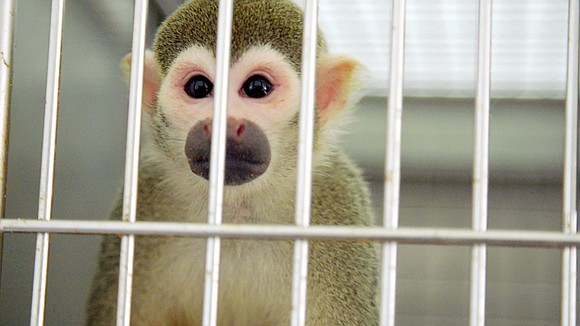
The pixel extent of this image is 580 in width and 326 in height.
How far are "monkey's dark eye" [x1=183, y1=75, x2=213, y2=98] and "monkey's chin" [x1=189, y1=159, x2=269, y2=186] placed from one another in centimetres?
18

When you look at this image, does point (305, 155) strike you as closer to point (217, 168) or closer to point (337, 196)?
point (217, 168)

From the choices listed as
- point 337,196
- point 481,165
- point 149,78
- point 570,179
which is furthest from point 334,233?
point 149,78

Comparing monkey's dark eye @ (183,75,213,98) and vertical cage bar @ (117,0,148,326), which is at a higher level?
monkey's dark eye @ (183,75,213,98)

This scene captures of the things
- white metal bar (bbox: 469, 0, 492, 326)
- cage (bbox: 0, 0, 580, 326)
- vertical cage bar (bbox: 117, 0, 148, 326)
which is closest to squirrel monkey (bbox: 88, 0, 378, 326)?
cage (bbox: 0, 0, 580, 326)

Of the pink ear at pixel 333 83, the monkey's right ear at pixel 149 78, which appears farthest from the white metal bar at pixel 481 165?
the monkey's right ear at pixel 149 78

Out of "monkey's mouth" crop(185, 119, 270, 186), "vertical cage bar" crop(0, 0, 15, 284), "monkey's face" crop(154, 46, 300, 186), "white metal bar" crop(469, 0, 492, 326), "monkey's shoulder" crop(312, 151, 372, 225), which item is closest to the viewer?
"white metal bar" crop(469, 0, 492, 326)

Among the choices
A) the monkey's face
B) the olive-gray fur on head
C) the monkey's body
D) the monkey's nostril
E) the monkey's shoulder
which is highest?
the olive-gray fur on head

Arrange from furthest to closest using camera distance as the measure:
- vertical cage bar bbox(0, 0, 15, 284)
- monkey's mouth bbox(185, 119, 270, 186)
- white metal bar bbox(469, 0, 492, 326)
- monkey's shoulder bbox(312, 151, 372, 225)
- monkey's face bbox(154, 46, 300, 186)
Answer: monkey's shoulder bbox(312, 151, 372, 225) → monkey's face bbox(154, 46, 300, 186) → monkey's mouth bbox(185, 119, 270, 186) → vertical cage bar bbox(0, 0, 15, 284) → white metal bar bbox(469, 0, 492, 326)

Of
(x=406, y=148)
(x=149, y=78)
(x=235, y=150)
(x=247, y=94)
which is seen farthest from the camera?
(x=406, y=148)

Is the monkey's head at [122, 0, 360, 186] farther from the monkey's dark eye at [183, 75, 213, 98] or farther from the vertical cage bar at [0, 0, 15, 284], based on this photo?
the vertical cage bar at [0, 0, 15, 284]

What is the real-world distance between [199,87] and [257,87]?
13 cm

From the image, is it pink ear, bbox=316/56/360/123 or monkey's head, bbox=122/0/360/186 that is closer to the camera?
monkey's head, bbox=122/0/360/186

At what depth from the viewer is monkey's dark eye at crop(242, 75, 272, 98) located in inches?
64.2

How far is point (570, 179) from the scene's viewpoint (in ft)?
3.32
